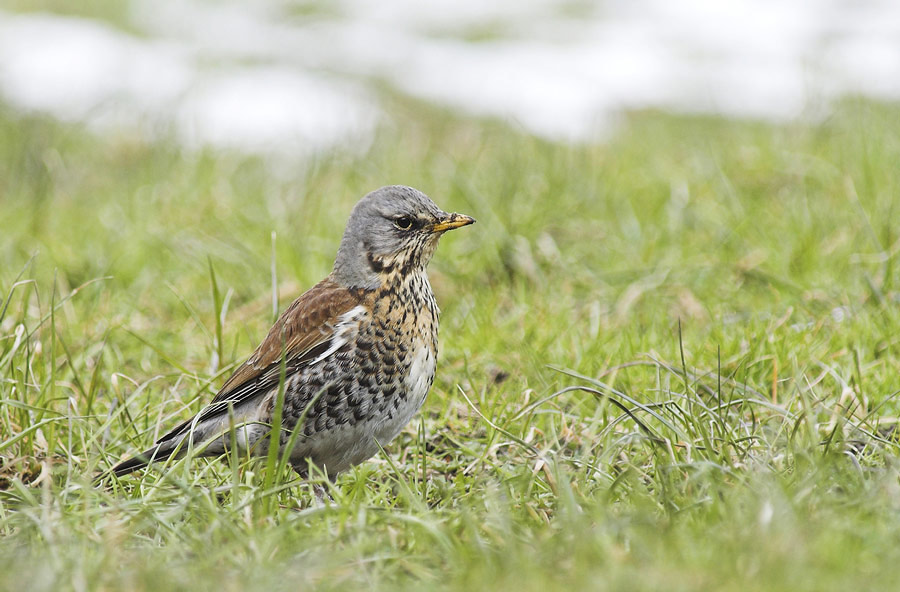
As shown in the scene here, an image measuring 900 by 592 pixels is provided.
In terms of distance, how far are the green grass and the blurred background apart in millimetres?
631

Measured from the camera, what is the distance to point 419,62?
48.4 ft

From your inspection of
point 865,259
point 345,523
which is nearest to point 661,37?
point 865,259

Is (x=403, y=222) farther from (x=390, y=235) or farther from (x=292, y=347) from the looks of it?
(x=292, y=347)

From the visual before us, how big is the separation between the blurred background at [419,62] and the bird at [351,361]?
3.51m

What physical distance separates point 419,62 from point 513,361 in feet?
33.8

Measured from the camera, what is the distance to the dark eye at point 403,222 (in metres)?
4.57

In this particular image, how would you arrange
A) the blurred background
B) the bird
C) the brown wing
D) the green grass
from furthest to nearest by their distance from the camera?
1. the blurred background
2. the brown wing
3. the bird
4. the green grass

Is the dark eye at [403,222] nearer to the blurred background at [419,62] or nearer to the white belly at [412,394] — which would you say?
the white belly at [412,394]

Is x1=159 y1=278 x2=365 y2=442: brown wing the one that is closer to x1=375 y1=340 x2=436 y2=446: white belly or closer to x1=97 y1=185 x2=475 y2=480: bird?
x1=97 y1=185 x2=475 y2=480: bird

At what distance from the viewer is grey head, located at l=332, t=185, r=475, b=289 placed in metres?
4.50

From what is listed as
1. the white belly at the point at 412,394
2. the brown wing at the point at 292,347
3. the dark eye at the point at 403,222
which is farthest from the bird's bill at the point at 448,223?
the white belly at the point at 412,394

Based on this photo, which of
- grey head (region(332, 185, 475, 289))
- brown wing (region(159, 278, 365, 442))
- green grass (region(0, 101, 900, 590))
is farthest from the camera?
grey head (region(332, 185, 475, 289))

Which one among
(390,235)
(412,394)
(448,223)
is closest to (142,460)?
(412,394)

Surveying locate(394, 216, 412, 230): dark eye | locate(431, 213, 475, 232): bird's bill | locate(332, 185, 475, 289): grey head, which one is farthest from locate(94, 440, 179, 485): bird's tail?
locate(431, 213, 475, 232): bird's bill
